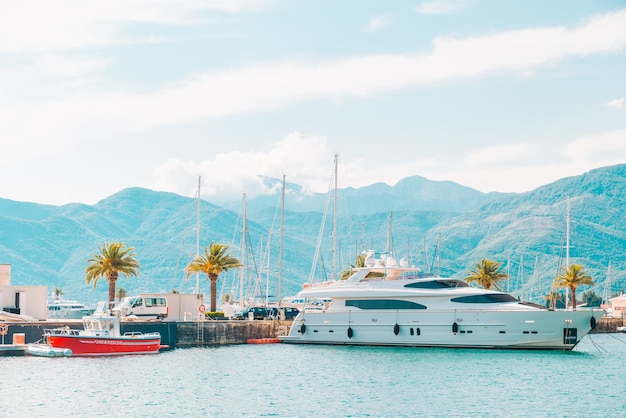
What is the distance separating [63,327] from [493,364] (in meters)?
27.2

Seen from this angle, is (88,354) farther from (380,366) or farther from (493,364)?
(493,364)

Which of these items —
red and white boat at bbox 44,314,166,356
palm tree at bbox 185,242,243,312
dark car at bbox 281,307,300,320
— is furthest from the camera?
dark car at bbox 281,307,300,320

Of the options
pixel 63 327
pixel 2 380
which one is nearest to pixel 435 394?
pixel 2 380

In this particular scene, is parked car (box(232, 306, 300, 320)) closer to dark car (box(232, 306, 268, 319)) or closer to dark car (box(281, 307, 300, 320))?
dark car (box(232, 306, 268, 319))

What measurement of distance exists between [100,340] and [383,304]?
18988mm

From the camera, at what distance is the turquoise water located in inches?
1373

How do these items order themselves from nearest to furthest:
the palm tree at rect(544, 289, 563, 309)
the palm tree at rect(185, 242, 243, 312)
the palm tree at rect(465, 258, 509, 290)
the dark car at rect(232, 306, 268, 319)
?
the palm tree at rect(185, 242, 243, 312) → the dark car at rect(232, 306, 268, 319) → the palm tree at rect(465, 258, 509, 290) → the palm tree at rect(544, 289, 563, 309)

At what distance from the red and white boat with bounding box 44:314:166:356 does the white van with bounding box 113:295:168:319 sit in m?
7.23

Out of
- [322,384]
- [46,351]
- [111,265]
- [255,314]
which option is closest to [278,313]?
[255,314]

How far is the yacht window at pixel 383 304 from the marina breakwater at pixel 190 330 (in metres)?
9.40

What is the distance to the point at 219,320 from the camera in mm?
65938

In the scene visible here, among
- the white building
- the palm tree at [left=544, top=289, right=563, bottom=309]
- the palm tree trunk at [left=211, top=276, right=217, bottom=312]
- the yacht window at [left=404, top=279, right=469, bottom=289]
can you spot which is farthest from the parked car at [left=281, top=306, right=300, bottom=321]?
the palm tree at [left=544, top=289, right=563, bottom=309]

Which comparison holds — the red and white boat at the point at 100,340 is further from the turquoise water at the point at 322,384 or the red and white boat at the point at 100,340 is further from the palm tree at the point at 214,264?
the palm tree at the point at 214,264

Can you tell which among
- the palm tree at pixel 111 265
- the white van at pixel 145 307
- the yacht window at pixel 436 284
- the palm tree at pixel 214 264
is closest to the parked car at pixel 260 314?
the palm tree at pixel 214 264
